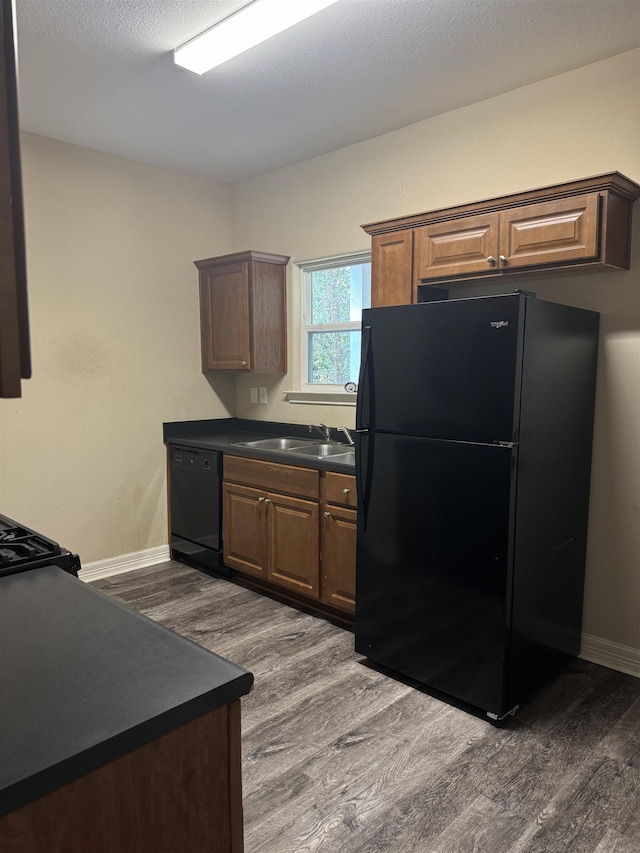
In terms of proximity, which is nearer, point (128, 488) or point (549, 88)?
point (549, 88)

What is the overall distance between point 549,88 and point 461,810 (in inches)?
120

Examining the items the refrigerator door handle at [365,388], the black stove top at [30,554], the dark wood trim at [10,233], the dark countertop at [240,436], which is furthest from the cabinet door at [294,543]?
the dark wood trim at [10,233]

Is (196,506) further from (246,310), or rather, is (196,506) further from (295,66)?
(295,66)

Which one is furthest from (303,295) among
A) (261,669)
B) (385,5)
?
(261,669)

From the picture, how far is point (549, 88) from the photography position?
285 cm

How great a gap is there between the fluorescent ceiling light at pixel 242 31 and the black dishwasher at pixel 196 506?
217 cm

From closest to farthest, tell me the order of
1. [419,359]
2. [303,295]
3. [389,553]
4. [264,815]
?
[264,815] < [419,359] < [389,553] < [303,295]

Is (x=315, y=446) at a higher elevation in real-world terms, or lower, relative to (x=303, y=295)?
lower

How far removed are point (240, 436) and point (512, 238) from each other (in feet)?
7.96

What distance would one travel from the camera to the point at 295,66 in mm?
2734

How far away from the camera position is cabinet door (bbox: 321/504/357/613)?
313 cm

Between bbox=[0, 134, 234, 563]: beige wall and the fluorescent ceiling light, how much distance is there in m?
1.45

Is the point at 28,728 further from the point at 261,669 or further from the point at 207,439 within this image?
the point at 207,439

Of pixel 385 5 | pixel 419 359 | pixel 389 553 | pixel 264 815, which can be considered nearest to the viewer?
pixel 264 815
